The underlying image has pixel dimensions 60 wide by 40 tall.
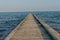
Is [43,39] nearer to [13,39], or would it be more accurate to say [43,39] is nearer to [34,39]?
[34,39]

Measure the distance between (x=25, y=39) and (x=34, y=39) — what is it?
0.47 meters

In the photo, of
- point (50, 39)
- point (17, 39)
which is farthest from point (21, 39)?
point (50, 39)

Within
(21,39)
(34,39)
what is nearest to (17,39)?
(21,39)

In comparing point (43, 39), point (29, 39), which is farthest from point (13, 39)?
point (43, 39)

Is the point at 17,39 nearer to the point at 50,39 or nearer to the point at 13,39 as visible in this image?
the point at 13,39

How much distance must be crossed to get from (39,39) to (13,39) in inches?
53.1

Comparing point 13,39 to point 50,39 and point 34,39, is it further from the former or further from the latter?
point 50,39

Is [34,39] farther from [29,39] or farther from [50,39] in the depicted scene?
[50,39]

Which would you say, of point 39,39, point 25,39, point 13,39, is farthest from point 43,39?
point 13,39

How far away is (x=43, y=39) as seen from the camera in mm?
9328

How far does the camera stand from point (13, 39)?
9172 millimetres

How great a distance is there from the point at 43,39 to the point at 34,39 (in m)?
0.48

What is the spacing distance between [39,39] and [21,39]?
93 cm

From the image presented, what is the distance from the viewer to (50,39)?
939cm
